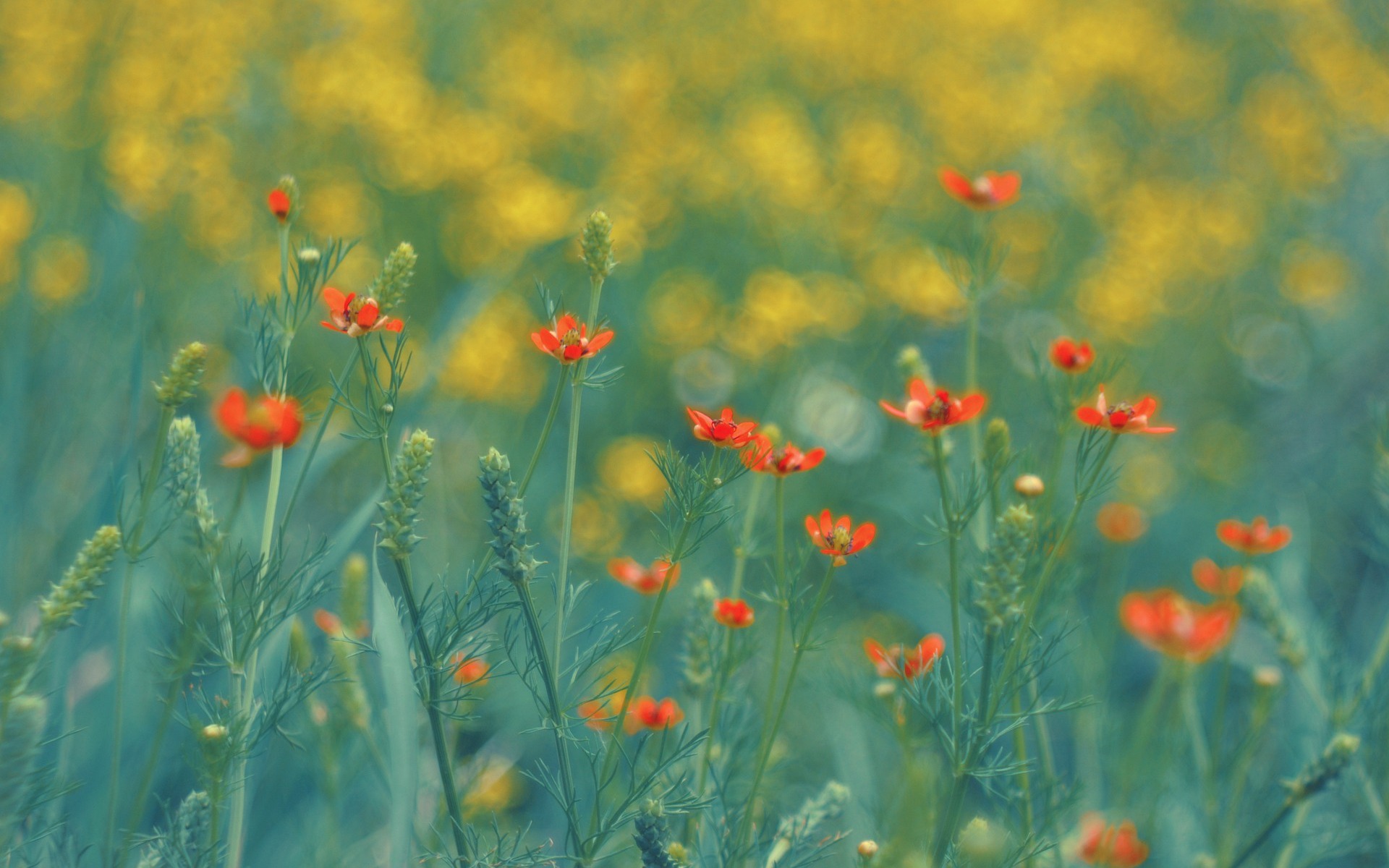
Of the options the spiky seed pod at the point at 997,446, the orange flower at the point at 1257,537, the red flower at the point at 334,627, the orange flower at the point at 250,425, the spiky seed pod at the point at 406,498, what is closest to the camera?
the orange flower at the point at 250,425

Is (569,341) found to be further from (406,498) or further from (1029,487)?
(1029,487)

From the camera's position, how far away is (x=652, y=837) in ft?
3.14

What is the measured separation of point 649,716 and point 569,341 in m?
0.51

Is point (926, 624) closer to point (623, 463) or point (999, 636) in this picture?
point (623, 463)

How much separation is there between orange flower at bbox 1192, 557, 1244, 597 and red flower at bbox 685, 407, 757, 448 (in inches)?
40.9

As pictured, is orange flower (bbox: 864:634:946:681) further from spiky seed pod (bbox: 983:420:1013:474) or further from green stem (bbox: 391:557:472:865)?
green stem (bbox: 391:557:472:865)

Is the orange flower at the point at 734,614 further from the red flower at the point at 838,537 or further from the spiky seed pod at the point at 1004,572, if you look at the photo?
the spiky seed pod at the point at 1004,572

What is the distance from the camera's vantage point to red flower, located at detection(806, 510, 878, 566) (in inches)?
42.6

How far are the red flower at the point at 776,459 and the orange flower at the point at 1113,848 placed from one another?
2.63 ft

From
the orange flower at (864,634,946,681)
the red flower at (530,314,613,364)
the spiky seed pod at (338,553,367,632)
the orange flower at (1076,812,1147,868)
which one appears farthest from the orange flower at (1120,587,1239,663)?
the spiky seed pod at (338,553,367,632)

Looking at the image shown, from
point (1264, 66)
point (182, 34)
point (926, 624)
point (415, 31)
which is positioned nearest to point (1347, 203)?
point (1264, 66)

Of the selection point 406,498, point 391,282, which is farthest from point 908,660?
point 391,282

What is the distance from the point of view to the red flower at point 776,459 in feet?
3.51

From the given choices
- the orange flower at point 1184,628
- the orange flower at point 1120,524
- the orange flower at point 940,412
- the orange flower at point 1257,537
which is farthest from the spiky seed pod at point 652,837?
the orange flower at point 1120,524
